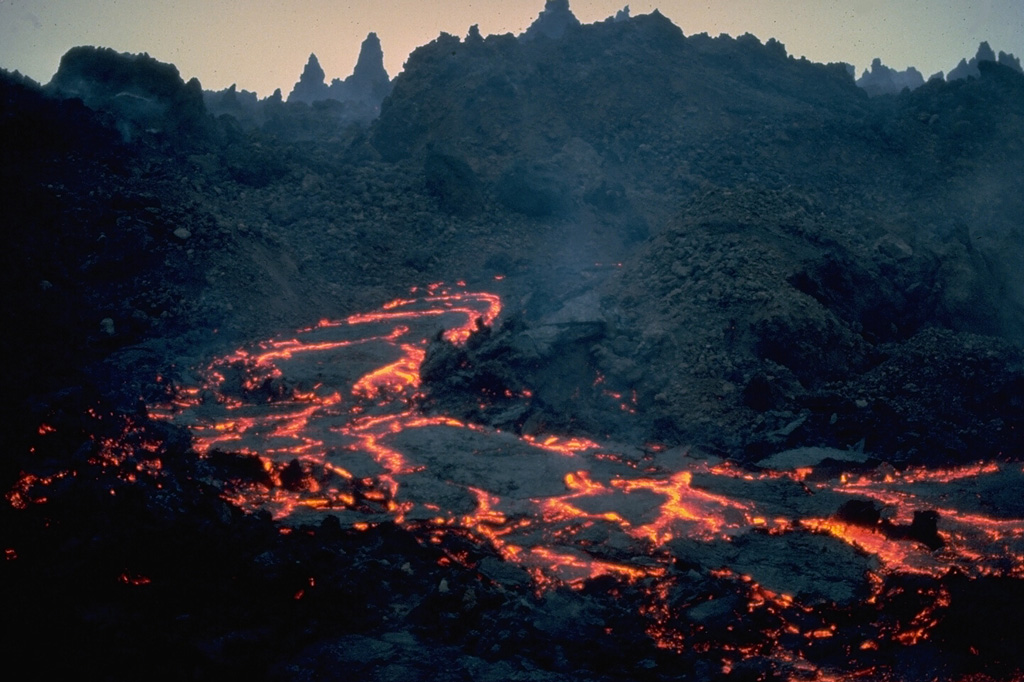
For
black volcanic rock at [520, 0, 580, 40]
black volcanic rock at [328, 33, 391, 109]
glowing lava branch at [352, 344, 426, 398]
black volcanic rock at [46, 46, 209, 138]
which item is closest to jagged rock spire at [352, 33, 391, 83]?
black volcanic rock at [328, 33, 391, 109]

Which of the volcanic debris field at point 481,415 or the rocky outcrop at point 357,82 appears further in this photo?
the rocky outcrop at point 357,82

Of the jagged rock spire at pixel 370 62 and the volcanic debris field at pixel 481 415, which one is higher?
the jagged rock spire at pixel 370 62

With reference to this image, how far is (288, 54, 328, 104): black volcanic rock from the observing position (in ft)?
257

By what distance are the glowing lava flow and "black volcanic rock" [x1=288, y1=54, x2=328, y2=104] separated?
7611cm

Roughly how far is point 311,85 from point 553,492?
83145 millimetres

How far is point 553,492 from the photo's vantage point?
28.3 ft

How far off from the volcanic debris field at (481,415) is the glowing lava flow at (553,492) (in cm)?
6

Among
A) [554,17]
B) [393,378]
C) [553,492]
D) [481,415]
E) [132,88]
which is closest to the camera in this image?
[553,492]

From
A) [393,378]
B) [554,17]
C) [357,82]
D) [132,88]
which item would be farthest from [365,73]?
[393,378]

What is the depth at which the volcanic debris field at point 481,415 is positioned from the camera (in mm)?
5316

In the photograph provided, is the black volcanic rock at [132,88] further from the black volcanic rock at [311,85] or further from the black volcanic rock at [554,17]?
the black volcanic rock at [311,85]

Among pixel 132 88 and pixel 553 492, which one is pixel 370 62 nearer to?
pixel 132 88

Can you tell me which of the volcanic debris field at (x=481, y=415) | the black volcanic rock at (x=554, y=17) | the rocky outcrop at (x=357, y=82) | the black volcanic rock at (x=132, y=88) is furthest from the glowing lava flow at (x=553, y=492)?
the rocky outcrop at (x=357, y=82)

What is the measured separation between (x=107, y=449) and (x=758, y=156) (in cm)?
2952
